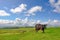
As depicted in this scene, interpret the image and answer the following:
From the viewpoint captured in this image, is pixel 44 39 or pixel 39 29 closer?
pixel 44 39

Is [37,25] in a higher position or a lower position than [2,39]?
higher

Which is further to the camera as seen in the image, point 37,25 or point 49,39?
point 37,25

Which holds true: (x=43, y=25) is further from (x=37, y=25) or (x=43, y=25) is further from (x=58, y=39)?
(x=58, y=39)

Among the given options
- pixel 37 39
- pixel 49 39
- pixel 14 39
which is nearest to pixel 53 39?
pixel 49 39

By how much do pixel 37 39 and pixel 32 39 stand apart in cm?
31

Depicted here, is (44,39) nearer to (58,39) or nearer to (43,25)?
(58,39)

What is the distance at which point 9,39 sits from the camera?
29.9ft

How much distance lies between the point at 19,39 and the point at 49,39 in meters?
1.86

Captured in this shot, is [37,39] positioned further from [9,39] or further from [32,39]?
[9,39]

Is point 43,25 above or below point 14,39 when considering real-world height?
above

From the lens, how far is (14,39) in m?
9.10

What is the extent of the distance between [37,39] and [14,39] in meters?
1.45

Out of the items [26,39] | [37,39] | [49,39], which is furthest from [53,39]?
[26,39]

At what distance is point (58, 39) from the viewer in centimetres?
884
